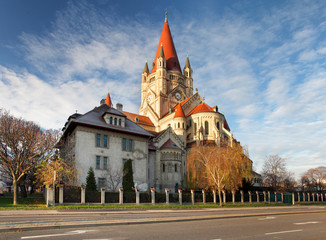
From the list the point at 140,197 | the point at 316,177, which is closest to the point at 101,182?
the point at 140,197

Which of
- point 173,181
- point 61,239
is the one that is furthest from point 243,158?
point 61,239

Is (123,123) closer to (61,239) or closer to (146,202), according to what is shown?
(146,202)

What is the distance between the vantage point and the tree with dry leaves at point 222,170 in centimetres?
3431

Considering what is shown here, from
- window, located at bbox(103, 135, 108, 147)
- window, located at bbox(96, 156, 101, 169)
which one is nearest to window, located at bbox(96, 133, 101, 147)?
window, located at bbox(103, 135, 108, 147)

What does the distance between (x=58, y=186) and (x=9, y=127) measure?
1079cm

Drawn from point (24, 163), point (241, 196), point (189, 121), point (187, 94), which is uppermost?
point (187, 94)

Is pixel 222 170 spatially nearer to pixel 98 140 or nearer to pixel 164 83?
pixel 98 140

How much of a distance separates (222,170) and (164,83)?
37.6 m

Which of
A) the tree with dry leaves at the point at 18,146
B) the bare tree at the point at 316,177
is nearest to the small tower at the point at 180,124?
the tree with dry leaves at the point at 18,146

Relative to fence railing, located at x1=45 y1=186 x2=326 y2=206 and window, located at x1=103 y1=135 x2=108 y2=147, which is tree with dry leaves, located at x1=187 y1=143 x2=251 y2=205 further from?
window, located at x1=103 y1=135 x2=108 y2=147

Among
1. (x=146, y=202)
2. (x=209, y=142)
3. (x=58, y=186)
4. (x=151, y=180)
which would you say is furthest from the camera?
(x=209, y=142)

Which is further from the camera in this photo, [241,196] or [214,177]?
[241,196]

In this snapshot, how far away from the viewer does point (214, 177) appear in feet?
110

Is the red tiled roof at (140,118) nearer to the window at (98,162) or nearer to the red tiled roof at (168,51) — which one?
the red tiled roof at (168,51)
